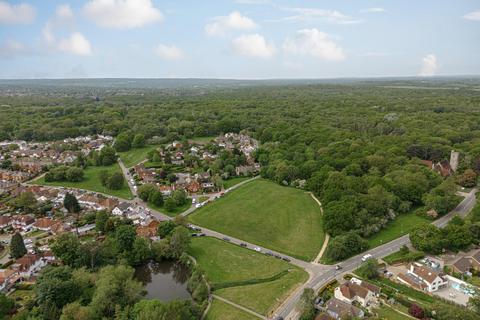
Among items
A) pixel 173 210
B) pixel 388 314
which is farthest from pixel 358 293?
pixel 173 210

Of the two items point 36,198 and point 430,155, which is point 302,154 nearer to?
point 430,155

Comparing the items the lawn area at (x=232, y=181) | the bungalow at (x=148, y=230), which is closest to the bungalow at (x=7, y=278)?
the bungalow at (x=148, y=230)

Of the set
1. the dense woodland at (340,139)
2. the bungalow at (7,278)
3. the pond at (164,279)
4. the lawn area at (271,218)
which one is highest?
the dense woodland at (340,139)

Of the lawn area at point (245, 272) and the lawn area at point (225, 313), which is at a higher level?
the lawn area at point (225, 313)

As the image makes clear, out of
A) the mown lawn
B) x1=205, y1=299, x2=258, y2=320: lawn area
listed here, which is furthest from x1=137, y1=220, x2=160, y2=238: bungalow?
x1=205, y1=299, x2=258, y2=320: lawn area

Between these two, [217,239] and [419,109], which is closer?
[217,239]

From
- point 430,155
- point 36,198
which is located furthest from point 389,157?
point 36,198

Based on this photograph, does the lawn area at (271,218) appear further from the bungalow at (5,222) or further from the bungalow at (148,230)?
the bungalow at (5,222)
